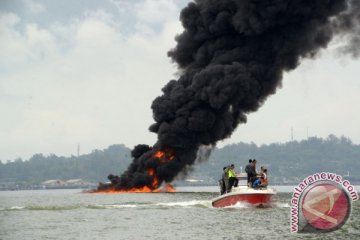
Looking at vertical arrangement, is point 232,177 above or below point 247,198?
above

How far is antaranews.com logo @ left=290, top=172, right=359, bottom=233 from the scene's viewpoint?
22188mm

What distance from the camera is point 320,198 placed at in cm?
2509

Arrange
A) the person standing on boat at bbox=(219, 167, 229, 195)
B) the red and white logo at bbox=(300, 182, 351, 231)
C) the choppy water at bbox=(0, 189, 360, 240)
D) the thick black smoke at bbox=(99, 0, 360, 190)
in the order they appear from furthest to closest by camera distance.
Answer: the thick black smoke at bbox=(99, 0, 360, 190)
the person standing on boat at bbox=(219, 167, 229, 195)
the choppy water at bbox=(0, 189, 360, 240)
the red and white logo at bbox=(300, 182, 351, 231)

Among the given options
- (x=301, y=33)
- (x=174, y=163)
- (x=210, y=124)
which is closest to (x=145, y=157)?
(x=174, y=163)

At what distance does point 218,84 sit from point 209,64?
651 centimetres

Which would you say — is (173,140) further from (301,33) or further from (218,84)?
(301,33)

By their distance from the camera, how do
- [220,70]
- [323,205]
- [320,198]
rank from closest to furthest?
[320,198], [323,205], [220,70]

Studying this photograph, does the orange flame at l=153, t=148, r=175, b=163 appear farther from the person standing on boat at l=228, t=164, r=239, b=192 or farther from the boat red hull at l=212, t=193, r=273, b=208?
the person standing on boat at l=228, t=164, r=239, b=192

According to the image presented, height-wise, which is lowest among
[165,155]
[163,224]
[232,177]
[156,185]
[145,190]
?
[163,224]

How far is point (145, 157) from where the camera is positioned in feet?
310

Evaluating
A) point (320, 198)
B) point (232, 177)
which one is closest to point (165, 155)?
point (232, 177)

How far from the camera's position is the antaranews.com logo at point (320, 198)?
72.8 feet

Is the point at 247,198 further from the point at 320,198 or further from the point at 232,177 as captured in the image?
the point at 320,198

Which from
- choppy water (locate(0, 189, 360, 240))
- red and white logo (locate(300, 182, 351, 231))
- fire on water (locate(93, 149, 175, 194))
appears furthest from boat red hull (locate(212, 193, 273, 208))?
fire on water (locate(93, 149, 175, 194))
